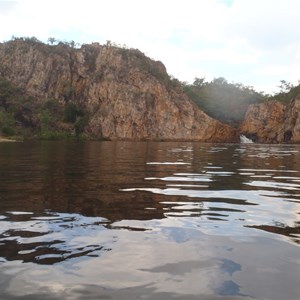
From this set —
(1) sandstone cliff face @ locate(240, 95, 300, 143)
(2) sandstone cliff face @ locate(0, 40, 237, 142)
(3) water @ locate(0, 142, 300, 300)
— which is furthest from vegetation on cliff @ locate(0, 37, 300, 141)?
(3) water @ locate(0, 142, 300, 300)

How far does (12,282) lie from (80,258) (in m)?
0.76

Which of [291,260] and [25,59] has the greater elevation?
[25,59]

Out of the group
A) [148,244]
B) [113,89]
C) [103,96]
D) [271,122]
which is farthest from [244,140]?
[148,244]

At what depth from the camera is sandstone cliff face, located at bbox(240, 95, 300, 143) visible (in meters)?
86.1

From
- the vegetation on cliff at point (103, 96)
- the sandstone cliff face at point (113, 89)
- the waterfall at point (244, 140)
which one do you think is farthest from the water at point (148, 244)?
the sandstone cliff face at point (113, 89)

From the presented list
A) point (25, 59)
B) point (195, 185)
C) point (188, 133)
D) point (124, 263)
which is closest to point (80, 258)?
point (124, 263)

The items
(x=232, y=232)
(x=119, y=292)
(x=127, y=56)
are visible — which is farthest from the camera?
(x=127, y=56)

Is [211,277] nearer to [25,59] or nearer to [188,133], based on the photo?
[188,133]

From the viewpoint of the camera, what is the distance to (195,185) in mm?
9422

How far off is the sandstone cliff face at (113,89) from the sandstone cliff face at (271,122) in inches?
203

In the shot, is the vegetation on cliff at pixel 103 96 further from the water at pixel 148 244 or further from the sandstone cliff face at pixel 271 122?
the water at pixel 148 244

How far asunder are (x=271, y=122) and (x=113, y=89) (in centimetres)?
4033

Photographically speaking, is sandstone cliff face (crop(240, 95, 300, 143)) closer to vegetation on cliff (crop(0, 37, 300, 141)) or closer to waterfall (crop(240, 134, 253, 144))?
waterfall (crop(240, 134, 253, 144))

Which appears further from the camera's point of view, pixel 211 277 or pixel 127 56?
pixel 127 56
